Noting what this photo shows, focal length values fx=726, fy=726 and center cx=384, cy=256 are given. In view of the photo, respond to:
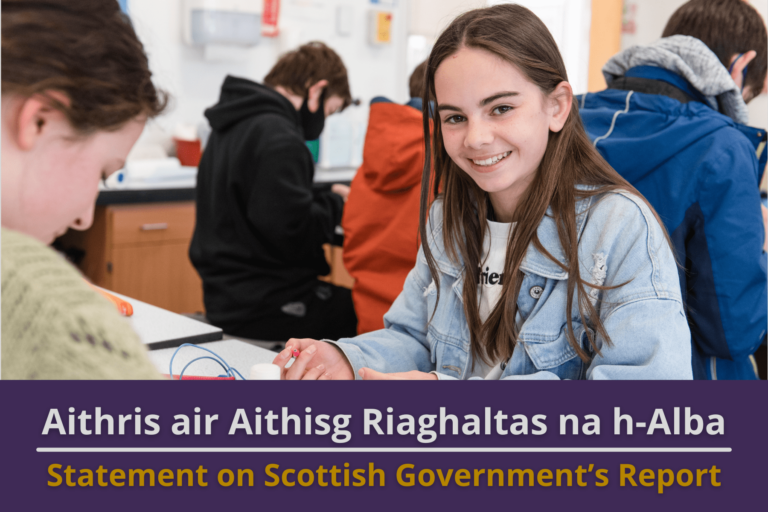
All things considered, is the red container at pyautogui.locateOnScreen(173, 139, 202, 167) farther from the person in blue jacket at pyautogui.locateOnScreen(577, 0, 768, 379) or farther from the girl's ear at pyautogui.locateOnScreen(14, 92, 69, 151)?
the girl's ear at pyautogui.locateOnScreen(14, 92, 69, 151)

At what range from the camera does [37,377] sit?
0.53 metres

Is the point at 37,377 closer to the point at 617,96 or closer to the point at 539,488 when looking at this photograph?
the point at 539,488

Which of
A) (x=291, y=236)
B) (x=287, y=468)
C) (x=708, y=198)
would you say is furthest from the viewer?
(x=291, y=236)

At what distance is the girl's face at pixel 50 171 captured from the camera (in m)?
0.54

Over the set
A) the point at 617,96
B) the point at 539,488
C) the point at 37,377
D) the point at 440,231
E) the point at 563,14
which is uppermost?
the point at 563,14

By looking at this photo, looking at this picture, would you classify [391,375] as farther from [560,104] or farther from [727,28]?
[727,28]

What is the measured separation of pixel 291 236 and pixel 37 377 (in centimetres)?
157

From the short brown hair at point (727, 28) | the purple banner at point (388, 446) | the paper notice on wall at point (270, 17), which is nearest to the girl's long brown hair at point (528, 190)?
the purple banner at point (388, 446)

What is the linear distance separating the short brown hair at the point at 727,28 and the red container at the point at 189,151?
90.5 inches

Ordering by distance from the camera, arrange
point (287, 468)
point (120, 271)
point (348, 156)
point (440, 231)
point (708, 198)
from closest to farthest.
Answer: point (287, 468)
point (440, 231)
point (708, 198)
point (120, 271)
point (348, 156)

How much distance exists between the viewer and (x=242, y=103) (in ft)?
6.88

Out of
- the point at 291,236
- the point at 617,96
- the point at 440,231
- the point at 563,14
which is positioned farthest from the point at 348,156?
the point at 440,231

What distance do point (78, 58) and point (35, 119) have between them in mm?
55

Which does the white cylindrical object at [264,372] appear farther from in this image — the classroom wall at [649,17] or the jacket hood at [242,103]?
the classroom wall at [649,17]
